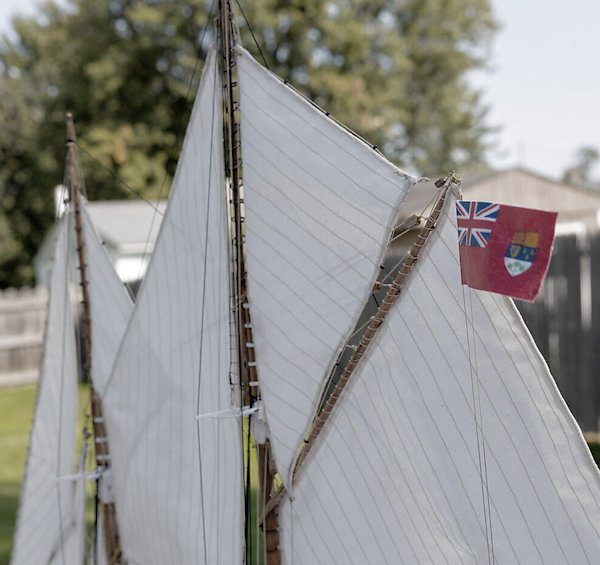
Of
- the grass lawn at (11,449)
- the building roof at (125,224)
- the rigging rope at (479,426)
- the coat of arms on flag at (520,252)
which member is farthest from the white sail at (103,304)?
the building roof at (125,224)

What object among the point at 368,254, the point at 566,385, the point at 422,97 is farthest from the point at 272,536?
the point at 422,97

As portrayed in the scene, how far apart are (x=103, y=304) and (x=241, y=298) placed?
57.3 inches

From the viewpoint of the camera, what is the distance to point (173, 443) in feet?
13.6

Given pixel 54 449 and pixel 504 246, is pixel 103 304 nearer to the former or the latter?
pixel 54 449

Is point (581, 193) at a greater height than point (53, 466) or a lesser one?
greater

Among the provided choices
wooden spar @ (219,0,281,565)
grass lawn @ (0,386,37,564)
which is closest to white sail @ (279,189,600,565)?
wooden spar @ (219,0,281,565)

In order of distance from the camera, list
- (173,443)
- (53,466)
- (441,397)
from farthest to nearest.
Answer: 1. (53,466)
2. (173,443)
3. (441,397)

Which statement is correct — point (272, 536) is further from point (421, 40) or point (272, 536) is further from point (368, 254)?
point (421, 40)

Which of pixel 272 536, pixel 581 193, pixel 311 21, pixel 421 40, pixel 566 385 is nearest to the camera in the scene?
pixel 272 536

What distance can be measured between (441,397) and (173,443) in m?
1.65

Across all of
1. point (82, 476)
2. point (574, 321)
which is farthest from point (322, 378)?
point (574, 321)

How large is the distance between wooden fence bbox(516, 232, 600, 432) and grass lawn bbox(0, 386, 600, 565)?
25.5 inches

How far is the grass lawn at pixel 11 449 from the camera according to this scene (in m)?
7.61

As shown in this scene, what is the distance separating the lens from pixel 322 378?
344cm
